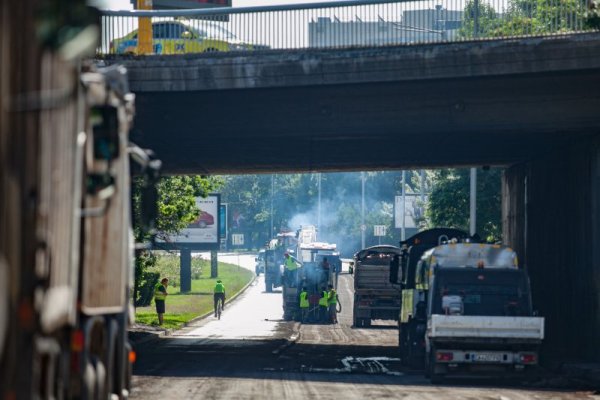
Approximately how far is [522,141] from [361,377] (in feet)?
39.3

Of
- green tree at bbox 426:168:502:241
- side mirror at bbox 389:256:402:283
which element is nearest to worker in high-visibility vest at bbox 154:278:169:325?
side mirror at bbox 389:256:402:283

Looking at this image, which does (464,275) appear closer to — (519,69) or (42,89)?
(519,69)

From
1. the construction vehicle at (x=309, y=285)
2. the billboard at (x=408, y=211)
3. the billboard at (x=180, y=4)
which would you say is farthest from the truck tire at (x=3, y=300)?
the billboard at (x=408, y=211)

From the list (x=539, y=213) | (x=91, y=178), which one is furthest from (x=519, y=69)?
(x=91, y=178)

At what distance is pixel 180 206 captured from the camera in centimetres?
4591

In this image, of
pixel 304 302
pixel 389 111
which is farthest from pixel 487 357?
pixel 304 302

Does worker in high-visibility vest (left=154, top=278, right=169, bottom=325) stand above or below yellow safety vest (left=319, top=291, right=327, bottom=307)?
above

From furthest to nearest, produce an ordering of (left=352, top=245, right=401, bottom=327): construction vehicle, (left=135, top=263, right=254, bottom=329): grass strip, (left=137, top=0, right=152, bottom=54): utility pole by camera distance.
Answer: (left=135, top=263, right=254, bottom=329): grass strip → (left=352, top=245, right=401, bottom=327): construction vehicle → (left=137, top=0, right=152, bottom=54): utility pole

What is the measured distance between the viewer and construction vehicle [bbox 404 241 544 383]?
24.2m

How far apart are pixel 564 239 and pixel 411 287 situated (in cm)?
527

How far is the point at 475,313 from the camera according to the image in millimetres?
26016

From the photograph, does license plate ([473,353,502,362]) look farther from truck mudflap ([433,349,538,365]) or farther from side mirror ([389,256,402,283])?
side mirror ([389,256,402,283])

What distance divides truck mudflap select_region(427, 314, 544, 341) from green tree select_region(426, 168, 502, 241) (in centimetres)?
3348

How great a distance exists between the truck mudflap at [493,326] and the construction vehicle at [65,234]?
11898mm
